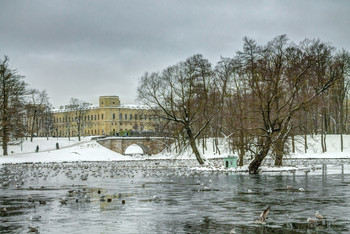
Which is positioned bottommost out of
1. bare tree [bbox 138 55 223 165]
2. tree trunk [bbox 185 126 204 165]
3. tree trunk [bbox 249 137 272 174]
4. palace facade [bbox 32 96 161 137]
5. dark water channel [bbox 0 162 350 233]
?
dark water channel [bbox 0 162 350 233]

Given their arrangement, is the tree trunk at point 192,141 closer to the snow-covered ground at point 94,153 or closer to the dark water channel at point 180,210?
the snow-covered ground at point 94,153

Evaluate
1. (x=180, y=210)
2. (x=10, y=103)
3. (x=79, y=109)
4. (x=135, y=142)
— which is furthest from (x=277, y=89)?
(x=79, y=109)

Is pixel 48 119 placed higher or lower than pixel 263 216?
higher

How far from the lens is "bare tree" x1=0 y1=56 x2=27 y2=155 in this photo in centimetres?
6425

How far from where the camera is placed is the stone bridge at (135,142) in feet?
284

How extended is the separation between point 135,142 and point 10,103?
26190mm

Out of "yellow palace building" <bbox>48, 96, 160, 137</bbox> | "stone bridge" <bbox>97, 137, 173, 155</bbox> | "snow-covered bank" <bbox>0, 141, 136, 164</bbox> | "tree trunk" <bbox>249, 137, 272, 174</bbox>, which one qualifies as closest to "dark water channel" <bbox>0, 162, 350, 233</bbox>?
"tree trunk" <bbox>249, 137, 272, 174</bbox>

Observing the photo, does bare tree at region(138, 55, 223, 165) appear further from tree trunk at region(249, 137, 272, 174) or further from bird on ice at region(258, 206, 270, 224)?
bird on ice at region(258, 206, 270, 224)

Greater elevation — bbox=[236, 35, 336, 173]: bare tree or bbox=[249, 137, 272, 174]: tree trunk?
bbox=[236, 35, 336, 173]: bare tree

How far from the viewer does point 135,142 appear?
8756 cm

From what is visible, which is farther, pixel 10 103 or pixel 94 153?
pixel 94 153

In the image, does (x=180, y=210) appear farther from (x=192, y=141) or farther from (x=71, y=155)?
(x=71, y=155)

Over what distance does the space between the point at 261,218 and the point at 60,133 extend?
553ft

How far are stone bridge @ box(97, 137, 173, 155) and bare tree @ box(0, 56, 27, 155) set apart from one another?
20764mm
